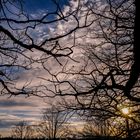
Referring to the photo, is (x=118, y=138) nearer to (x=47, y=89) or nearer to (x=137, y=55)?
(x=47, y=89)

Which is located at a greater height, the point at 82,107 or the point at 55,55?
the point at 55,55

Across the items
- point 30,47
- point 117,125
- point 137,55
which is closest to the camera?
point 137,55

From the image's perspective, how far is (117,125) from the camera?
30.8ft

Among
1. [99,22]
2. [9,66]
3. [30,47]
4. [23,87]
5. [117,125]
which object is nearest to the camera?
[30,47]

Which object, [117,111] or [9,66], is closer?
[9,66]

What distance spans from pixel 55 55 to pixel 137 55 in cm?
245

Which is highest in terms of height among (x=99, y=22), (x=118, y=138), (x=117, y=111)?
(x=99, y=22)

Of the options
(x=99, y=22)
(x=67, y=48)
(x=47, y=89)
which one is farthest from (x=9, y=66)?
(x=99, y=22)

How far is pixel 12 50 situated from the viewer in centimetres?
711

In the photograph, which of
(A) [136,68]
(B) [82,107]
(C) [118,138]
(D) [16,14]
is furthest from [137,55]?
(C) [118,138]

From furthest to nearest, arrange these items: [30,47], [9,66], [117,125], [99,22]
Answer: [117,125]
[99,22]
[9,66]
[30,47]

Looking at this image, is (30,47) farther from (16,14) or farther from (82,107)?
(82,107)

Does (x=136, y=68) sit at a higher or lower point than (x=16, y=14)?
lower

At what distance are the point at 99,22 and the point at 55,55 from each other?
2.74 m
